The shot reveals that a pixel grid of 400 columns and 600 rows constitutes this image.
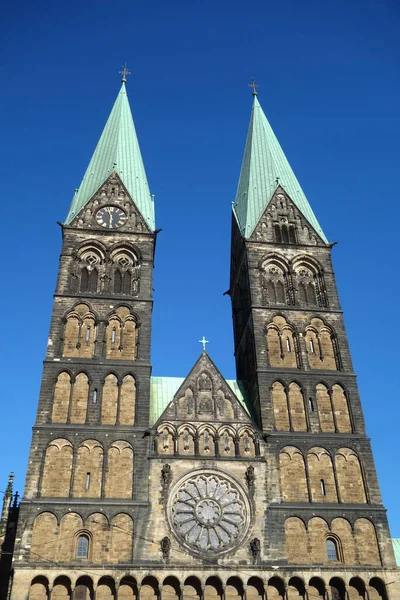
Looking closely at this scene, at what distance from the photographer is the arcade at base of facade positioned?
24188mm

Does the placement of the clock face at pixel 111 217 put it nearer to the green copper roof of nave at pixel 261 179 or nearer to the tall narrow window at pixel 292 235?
the green copper roof of nave at pixel 261 179

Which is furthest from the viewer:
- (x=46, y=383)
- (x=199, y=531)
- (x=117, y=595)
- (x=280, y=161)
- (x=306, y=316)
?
(x=280, y=161)

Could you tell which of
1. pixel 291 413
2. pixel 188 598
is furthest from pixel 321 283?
pixel 188 598

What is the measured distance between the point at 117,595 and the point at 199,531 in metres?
4.23

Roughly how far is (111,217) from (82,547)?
18294mm

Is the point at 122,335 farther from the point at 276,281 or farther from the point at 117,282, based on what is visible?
the point at 276,281

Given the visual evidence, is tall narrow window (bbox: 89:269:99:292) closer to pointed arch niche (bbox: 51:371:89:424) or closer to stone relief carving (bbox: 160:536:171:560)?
pointed arch niche (bbox: 51:371:89:424)

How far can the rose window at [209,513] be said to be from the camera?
26219 millimetres

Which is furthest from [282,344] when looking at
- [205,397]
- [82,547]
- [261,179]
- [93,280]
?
[82,547]

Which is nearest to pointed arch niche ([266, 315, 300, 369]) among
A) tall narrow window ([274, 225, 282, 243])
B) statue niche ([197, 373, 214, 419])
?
statue niche ([197, 373, 214, 419])

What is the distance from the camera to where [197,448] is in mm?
28375

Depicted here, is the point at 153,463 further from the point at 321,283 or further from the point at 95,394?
the point at 321,283

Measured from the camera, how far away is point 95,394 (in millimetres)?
29141

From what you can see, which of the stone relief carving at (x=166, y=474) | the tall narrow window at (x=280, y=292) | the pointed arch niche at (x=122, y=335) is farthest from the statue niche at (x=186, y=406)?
the tall narrow window at (x=280, y=292)
